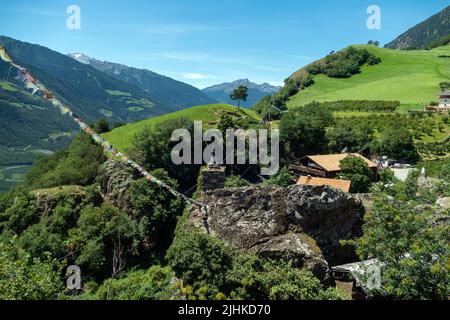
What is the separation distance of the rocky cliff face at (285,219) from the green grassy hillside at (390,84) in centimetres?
10752

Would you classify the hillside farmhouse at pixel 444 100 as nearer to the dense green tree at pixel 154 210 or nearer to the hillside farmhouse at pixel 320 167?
the hillside farmhouse at pixel 320 167

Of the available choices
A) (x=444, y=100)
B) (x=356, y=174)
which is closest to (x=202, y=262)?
(x=356, y=174)

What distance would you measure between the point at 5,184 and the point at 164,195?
7132 inches

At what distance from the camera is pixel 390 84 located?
155375 mm

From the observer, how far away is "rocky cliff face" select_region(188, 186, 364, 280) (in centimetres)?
2119

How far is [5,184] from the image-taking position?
193625 millimetres

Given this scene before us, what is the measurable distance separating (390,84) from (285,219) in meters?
151

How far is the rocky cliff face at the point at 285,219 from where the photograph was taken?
21.2 meters

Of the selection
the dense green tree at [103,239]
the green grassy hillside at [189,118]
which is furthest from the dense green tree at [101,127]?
the dense green tree at [103,239]

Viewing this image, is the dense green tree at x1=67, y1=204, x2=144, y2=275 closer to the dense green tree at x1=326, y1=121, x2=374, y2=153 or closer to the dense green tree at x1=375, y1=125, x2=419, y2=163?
the dense green tree at x1=326, y1=121, x2=374, y2=153

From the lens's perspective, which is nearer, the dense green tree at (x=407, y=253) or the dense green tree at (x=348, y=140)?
the dense green tree at (x=407, y=253)

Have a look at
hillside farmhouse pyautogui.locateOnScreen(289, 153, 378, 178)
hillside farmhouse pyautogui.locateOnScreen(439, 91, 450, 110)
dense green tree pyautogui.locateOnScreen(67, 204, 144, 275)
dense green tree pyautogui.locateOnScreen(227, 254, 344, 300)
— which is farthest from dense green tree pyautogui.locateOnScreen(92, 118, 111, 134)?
hillside farmhouse pyautogui.locateOnScreen(439, 91, 450, 110)

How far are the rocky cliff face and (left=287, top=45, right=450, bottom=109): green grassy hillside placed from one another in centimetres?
10752
